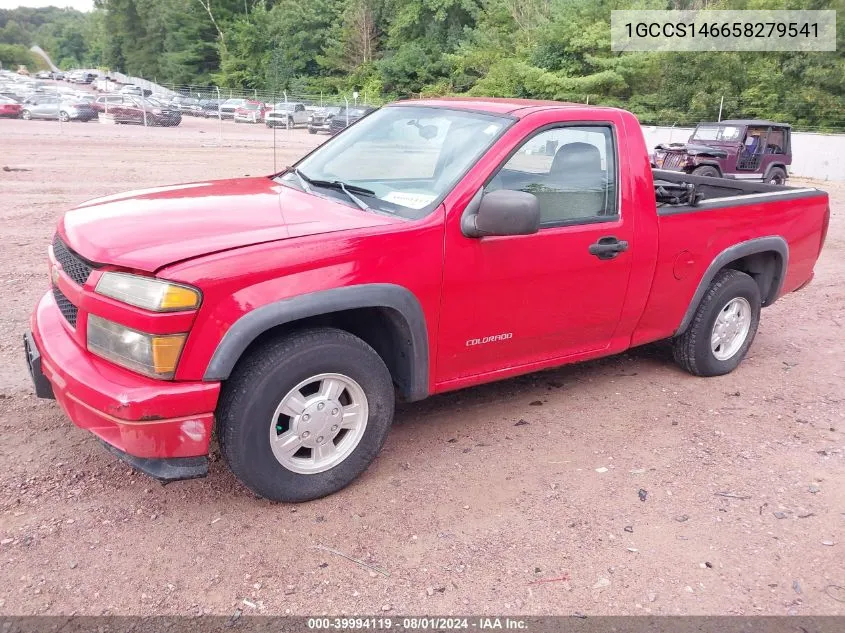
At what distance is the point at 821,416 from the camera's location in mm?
4656

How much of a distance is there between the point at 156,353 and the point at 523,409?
241 cm

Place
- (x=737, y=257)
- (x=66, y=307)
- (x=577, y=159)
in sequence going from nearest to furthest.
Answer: (x=66, y=307) < (x=577, y=159) < (x=737, y=257)

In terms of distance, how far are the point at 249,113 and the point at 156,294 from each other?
40.7m

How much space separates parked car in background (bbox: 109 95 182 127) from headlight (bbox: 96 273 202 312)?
32.2m

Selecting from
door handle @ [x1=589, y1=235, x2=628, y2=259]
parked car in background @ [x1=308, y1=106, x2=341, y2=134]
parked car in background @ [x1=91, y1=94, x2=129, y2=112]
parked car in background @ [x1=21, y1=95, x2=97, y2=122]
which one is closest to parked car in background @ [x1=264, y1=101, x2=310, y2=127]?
parked car in background @ [x1=308, y1=106, x2=341, y2=134]

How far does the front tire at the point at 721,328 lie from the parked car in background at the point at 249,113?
38.2 meters

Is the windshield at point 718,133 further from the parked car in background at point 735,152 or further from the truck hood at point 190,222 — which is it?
the truck hood at point 190,222

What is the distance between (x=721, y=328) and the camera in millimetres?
5152

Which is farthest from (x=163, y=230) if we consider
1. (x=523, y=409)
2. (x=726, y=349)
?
(x=726, y=349)

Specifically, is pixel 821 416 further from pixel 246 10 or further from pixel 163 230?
pixel 246 10

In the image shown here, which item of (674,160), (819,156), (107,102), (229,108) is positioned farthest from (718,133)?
(229,108)

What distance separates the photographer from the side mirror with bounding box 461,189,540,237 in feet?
10.9

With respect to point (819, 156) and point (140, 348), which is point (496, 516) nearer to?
point (140, 348)

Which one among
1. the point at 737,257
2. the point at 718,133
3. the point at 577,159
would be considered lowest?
the point at 737,257
